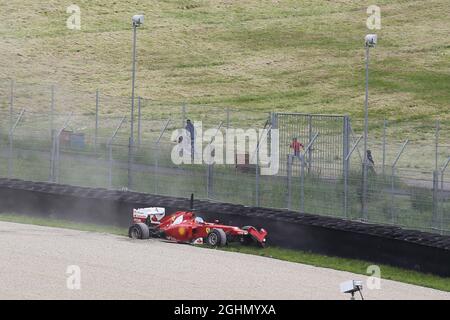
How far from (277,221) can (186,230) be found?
1.83 metres

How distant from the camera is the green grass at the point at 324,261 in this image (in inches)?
859

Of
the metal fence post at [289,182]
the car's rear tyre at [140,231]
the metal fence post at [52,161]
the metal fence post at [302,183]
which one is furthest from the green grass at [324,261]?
the metal fence post at [52,161]

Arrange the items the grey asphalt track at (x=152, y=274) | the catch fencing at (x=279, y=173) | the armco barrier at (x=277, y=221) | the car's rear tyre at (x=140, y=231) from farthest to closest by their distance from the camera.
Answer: the car's rear tyre at (x=140, y=231)
the catch fencing at (x=279, y=173)
the armco barrier at (x=277, y=221)
the grey asphalt track at (x=152, y=274)

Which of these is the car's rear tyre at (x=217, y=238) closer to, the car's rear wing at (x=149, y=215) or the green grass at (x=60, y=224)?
the car's rear wing at (x=149, y=215)

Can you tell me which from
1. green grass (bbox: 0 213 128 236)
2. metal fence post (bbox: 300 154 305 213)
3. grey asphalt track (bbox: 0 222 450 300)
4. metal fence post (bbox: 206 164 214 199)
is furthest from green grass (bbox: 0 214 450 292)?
metal fence post (bbox: 206 164 214 199)

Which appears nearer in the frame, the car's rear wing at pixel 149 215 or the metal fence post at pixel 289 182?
the metal fence post at pixel 289 182

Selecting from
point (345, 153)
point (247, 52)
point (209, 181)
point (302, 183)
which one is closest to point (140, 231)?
point (209, 181)

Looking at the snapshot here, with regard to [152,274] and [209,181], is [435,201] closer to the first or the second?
[152,274]

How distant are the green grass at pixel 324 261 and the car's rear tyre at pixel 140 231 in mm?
963

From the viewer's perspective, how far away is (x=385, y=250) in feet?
75.4

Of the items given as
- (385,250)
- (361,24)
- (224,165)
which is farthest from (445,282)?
(361,24)

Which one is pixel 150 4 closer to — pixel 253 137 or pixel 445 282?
pixel 253 137

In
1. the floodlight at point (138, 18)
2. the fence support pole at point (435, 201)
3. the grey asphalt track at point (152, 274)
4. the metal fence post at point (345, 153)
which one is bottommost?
the grey asphalt track at point (152, 274)
